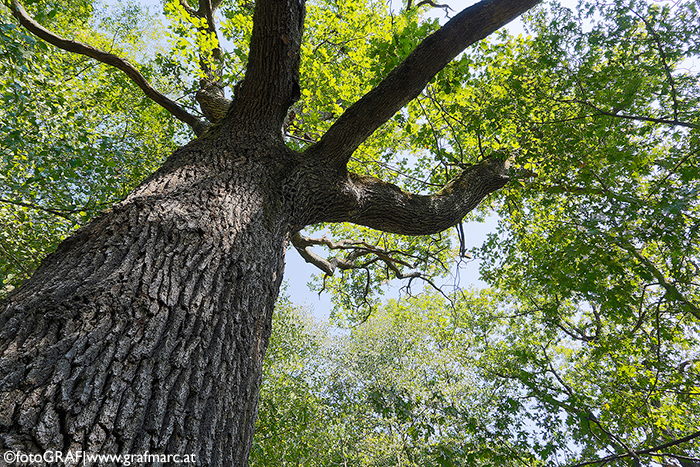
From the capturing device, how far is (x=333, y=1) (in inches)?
312

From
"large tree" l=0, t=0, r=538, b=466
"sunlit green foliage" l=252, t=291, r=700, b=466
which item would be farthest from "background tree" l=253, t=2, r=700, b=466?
"large tree" l=0, t=0, r=538, b=466

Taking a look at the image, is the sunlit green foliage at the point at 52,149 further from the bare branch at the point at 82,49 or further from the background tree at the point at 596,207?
the background tree at the point at 596,207

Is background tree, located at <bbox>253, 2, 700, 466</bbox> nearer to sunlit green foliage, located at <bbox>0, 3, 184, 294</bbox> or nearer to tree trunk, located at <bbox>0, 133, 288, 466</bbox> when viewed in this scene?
tree trunk, located at <bbox>0, 133, 288, 466</bbox>

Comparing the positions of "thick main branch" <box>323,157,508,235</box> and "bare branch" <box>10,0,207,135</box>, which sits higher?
"bare branch" <box>10,0,207,135</box>

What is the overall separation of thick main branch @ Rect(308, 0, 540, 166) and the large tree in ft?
0.04

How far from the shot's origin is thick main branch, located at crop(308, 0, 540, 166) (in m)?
2.77

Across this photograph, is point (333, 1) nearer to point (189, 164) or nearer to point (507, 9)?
point (507, 9)

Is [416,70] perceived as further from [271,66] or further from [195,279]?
[195,279]

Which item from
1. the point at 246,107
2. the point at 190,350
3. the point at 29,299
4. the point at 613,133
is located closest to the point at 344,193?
the point at 246,107

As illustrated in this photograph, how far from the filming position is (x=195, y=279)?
1.77 metres

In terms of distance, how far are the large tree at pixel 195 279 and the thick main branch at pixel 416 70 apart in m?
0.01

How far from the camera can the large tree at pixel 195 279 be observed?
3.78 feet

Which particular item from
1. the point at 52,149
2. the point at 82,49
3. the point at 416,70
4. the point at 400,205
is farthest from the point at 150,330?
the point at 82,49

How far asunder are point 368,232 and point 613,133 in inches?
209
